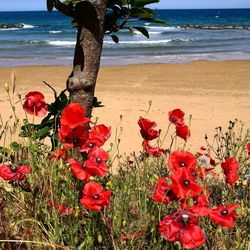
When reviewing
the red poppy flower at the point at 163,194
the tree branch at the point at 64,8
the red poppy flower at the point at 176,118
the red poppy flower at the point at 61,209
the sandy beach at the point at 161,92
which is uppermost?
the tree branch at the point at 64,8

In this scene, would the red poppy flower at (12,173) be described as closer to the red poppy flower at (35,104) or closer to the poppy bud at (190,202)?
the red poppy flower at (35,104)

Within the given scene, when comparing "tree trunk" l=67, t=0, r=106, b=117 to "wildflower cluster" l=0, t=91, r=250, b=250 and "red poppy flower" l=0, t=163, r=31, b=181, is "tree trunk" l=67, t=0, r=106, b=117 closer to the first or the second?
"wildflower cluster" l=0, t=91, r=250, b=250

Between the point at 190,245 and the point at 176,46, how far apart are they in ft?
85.7

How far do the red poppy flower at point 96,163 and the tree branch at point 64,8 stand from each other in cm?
98

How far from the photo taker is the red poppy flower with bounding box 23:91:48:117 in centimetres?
237

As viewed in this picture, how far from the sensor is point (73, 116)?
190cm

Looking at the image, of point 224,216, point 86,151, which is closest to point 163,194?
point 224,216

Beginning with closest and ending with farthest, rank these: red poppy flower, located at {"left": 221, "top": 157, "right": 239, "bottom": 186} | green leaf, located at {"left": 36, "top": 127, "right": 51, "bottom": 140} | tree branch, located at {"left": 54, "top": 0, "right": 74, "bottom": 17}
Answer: red poppy flower, located at {"left": 221, "top": 157, "right": 239, "bottom": 186} < tree branch, located at {"left": 54, "top": 0, "right": 74, "bottom": 17} < green leaf, located at {"left": 36, "top": 127, "right": 51, "bottom": 140}

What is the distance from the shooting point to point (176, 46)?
1069 inches

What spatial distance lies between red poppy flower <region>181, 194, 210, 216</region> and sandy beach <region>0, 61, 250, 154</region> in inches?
103

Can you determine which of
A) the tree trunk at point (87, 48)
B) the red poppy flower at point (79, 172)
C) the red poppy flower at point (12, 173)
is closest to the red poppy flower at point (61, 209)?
the red poppy flower at point (12, 173)

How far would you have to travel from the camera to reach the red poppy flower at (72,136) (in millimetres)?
1938

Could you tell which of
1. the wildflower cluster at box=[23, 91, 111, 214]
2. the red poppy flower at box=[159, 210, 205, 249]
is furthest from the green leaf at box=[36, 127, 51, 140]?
the red poppy flower at box=[159, 210, 205, 249]

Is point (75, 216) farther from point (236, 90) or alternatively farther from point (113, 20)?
point (236, 90)
